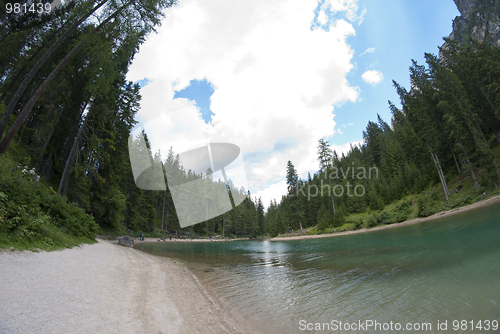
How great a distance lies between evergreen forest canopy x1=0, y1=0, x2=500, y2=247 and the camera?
36.1 ft

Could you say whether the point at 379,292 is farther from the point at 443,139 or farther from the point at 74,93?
the point at 443,139

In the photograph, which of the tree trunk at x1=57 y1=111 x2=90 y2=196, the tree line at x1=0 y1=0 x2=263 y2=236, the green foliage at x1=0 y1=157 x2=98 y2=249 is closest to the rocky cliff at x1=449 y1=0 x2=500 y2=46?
the tree line at x1=0 y1=0 x2=263 y2=236

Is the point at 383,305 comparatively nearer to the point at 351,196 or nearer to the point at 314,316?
the point at 314,316

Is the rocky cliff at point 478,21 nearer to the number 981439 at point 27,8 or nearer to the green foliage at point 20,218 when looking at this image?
the number 981439 at point 27,8

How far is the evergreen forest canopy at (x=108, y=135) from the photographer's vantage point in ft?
36.1

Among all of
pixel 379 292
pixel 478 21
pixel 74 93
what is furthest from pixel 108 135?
pixel 478 21

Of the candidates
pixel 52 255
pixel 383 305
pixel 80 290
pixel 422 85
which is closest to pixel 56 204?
pixel 52 255

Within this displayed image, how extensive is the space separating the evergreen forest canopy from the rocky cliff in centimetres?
5080

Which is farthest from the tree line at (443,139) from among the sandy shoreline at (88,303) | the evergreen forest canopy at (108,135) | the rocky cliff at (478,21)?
the rocky cliff at (478,21)

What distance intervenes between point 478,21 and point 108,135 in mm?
130248

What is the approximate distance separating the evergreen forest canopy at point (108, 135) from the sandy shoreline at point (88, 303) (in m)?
2.01

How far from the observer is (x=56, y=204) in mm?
11906

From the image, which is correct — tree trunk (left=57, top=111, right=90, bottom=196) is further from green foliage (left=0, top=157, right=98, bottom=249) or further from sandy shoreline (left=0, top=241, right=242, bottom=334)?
sandy shoreline (left=0, top=241, right=242, bottom=334)

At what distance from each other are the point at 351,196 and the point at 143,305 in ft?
180
